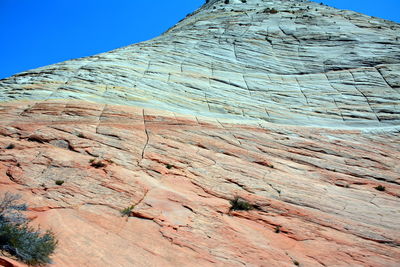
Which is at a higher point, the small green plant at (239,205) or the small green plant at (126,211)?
the small green plant at (239,205)

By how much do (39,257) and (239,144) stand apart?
32.2 feet

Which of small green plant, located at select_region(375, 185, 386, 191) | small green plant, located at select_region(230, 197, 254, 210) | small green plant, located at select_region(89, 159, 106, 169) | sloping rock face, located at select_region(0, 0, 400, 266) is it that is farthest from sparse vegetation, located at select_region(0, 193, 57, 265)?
small green plant, located at select_region(375, 185, 386, 191)

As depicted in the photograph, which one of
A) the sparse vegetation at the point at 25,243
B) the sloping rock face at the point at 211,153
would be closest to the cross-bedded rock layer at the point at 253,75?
the sloping rock face at the point at 211,153

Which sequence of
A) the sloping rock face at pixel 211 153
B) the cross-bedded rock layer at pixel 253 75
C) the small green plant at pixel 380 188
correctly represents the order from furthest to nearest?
1. the cross-bedded rock layer at pixel 253 75
2. the small green plant at pixel 380 188
3. the sloping rock face at pixel 211 153

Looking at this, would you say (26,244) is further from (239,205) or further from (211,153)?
(211,153)

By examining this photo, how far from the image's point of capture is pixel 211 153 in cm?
1373

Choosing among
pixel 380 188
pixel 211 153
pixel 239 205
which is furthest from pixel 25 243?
pixel 380 188

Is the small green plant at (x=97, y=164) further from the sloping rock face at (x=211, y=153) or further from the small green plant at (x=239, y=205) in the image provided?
the small green plant at (x=239, y=205)

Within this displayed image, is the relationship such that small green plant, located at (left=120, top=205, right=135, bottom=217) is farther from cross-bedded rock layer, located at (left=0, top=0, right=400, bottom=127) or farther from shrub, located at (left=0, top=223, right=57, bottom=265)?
cross-bedded rock layer, located at (left=0, top=0, right=400, bottom=127)

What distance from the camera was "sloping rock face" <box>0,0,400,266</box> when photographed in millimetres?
8773

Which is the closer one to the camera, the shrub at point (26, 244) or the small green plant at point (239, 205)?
the shrub at point (26, 244)

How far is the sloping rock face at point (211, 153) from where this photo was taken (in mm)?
8773

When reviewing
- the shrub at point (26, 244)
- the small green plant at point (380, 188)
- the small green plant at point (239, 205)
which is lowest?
the shrub at point (26, 244)

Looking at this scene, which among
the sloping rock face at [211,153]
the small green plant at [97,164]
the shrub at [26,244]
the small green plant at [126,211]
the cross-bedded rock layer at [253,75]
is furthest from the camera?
the cross-bedded rock layer at [253,75]
